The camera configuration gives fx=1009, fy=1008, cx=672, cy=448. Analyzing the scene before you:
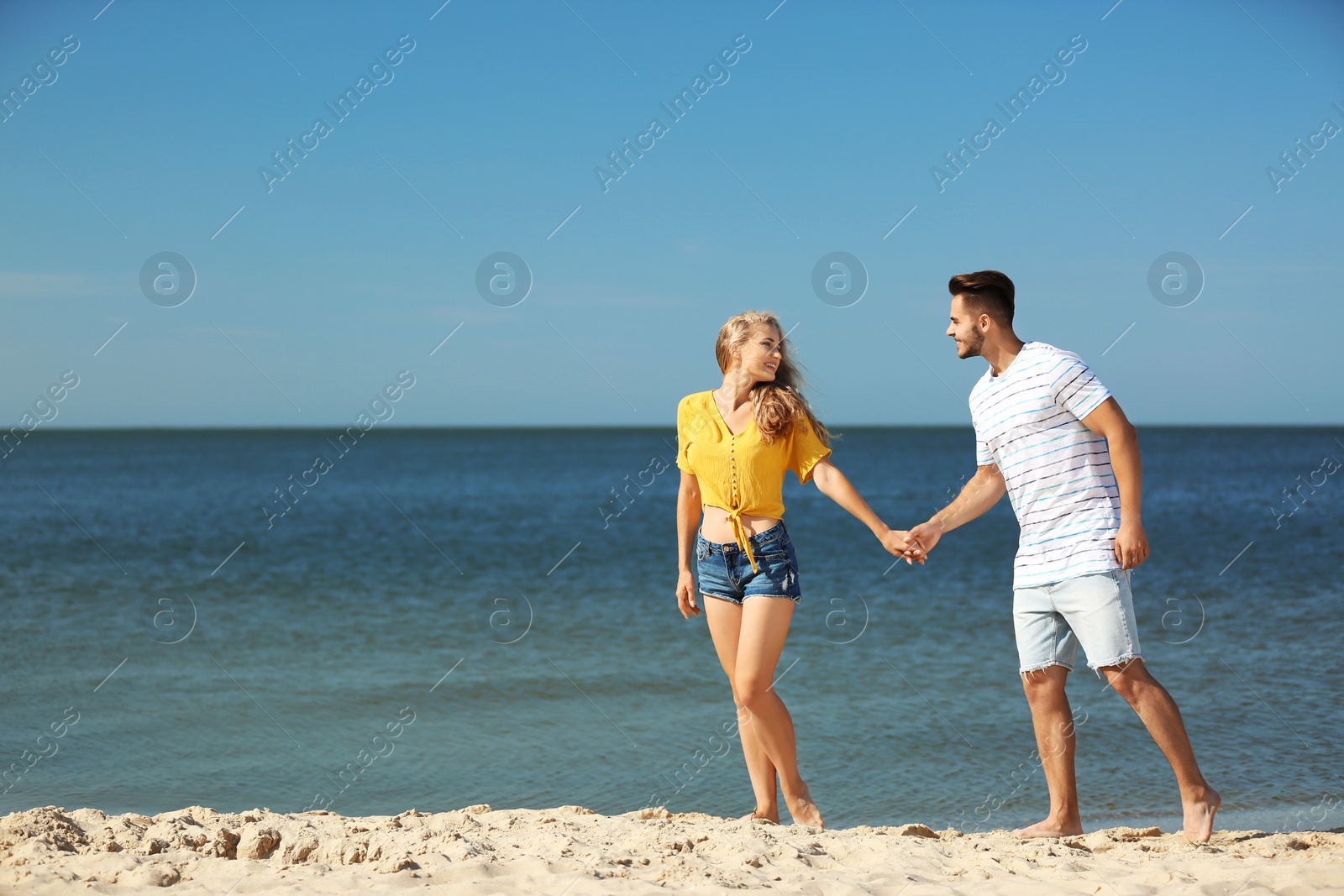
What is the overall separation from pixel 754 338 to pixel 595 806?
2.71m

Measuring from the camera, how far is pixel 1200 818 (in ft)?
12.4

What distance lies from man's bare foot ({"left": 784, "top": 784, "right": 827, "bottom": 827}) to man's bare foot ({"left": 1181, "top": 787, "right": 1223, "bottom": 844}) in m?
1.38

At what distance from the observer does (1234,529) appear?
2067 centimetres

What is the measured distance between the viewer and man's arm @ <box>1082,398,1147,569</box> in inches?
142

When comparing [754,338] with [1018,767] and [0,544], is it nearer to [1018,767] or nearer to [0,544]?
[1018,767]

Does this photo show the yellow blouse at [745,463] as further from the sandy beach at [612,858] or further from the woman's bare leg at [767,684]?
the sandy beach at [612,858]

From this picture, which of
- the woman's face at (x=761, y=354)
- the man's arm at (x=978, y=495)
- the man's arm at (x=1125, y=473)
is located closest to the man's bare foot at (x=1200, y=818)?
the man's arm at (x=1125, y=473)

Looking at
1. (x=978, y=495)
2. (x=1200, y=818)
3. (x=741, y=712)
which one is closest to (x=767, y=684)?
(x=741, y=712)

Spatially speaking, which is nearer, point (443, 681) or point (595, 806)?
point (595, 806)

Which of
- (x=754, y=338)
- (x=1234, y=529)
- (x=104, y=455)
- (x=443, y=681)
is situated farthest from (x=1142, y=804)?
(x=104, y=455)

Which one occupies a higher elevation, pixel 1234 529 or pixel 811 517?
pixel 811 517

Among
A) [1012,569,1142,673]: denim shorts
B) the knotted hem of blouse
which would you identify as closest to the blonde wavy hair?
the knotted hem of blouse

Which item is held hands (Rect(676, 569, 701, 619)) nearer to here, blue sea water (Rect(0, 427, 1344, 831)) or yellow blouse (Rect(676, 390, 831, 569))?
yellow blouse (Rect(676, 390, 831, 569))

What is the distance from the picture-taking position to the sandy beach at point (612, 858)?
10.5ft
